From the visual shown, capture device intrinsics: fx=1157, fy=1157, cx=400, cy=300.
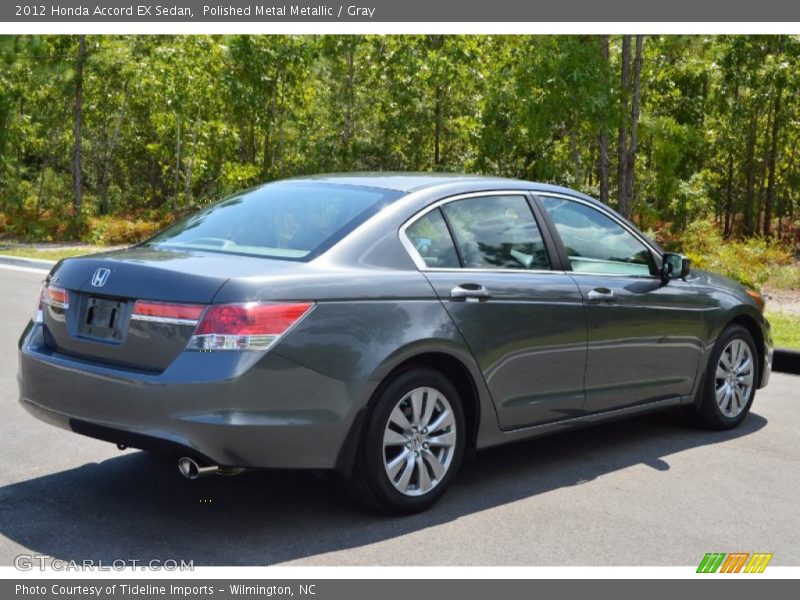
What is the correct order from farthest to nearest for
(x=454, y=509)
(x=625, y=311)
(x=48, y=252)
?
(x=48, y=252)
(x=625, y=311)
(x=454, y=509)

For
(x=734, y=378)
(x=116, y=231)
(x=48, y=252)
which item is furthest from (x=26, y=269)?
(x=734, y=378)

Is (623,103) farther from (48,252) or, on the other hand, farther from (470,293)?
(48,252)

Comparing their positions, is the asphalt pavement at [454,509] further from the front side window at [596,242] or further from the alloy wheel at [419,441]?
the front side window at [596,242]

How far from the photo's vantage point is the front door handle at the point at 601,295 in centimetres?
644

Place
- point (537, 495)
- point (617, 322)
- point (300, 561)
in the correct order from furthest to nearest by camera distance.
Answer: point (617, 322) < point (537, 495) < point (300, 561)

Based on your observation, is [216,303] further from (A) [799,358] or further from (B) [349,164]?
(B) [349,164]

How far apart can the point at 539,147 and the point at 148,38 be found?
18374 mm

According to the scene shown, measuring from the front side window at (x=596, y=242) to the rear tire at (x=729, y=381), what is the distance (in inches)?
34.3

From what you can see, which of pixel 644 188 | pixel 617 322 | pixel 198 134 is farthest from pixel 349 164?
pixel 617 322

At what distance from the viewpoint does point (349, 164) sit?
92.8 feet

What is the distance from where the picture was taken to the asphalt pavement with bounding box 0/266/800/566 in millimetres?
5004

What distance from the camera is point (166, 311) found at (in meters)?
5.00

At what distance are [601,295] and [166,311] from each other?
261 cm

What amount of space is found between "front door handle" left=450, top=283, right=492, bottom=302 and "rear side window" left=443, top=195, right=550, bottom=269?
16cm
